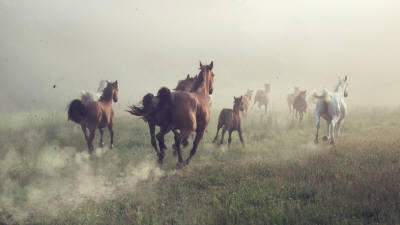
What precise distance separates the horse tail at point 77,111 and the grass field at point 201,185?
1347 mm

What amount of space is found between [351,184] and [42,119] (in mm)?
16235

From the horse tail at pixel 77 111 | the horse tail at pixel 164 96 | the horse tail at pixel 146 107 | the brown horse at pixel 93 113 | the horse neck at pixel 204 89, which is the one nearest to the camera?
the horse tail at pixel 164 96

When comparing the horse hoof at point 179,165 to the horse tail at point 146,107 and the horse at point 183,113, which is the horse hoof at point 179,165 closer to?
the horse at point 183,113

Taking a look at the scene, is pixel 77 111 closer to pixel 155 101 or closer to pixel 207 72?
pixel 155 101

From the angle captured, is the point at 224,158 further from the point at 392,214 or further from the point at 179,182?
the point at 392,214

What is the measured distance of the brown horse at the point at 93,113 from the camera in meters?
10.3

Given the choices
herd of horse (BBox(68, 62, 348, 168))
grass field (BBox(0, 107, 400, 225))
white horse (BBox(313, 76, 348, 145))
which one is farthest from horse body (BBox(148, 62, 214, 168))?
white horse (BBox(313, 76, 348, 145))

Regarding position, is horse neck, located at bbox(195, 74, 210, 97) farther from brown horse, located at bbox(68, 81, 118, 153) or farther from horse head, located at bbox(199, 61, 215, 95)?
brown horse, located at bbox(68, 81, 118, 153)

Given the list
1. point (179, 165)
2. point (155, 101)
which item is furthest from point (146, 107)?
point (179, 165)

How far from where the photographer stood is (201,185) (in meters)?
6.77

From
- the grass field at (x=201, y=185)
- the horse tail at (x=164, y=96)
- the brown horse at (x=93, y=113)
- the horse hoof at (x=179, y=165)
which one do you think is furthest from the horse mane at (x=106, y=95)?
the horse hoof at (x=179, y=165)

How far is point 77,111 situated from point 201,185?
5.84 metres

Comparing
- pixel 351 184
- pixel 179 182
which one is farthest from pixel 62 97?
pixel 351 184

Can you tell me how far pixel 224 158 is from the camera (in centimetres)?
989
